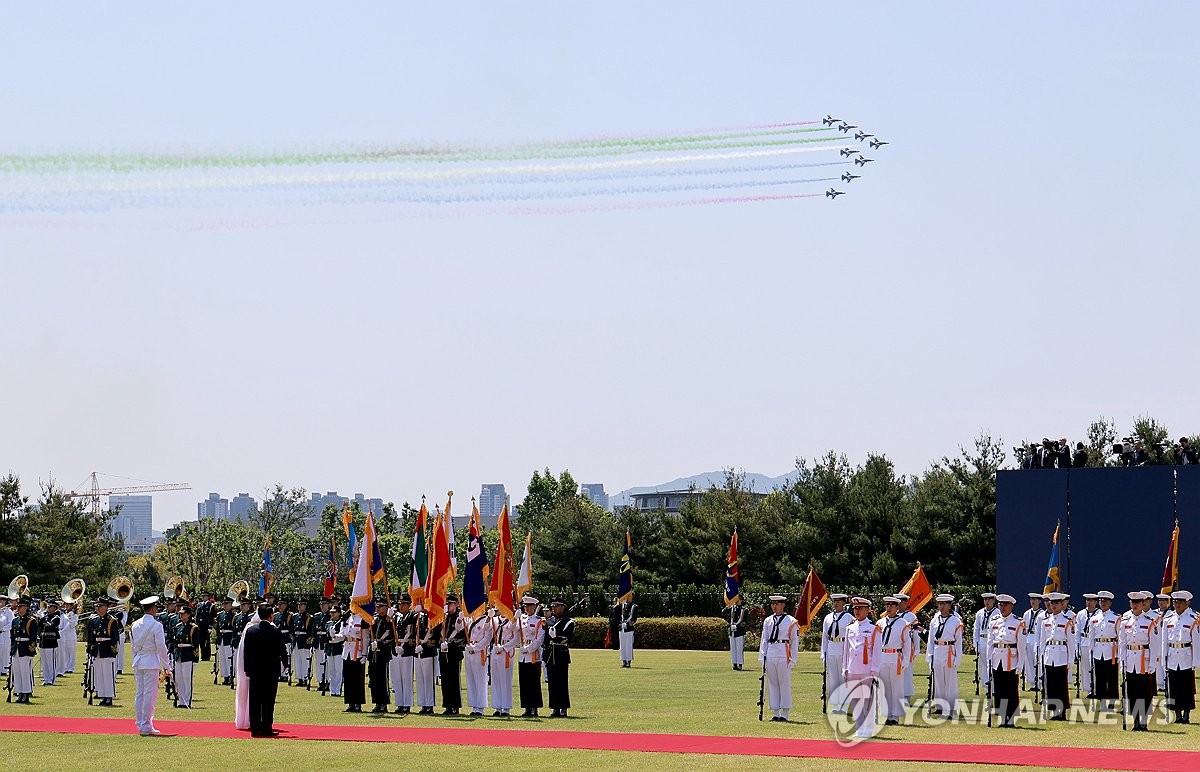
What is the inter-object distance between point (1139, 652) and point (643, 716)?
7.72m

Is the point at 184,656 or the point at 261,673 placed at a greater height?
the point at 261,673

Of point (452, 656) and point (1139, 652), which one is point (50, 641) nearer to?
point (452, 656)

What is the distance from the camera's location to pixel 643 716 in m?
23.9

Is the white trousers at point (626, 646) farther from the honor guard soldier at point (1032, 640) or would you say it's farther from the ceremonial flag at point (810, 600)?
the ceremonial flag at point (810, 600)

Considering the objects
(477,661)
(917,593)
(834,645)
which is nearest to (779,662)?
(834,645)

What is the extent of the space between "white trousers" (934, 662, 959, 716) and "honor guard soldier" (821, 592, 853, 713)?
152 centimetres

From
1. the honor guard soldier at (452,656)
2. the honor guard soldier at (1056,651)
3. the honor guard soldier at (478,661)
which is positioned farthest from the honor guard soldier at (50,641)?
the honor guard soldier at (1056,651)

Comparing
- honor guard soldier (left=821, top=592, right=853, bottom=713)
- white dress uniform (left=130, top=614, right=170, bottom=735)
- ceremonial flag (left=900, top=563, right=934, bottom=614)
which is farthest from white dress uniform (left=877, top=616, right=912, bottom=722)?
white dress uniform (left=130, top=614, right=170, bottom=735)

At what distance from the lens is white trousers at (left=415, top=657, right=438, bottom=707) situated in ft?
82.1

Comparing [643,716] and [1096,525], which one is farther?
[1096,525]

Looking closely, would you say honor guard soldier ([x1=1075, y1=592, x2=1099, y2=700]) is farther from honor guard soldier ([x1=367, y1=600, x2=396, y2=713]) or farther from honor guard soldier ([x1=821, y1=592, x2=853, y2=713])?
honor guard soldier ([x1=367, y1=600, x2=396, y2=713])

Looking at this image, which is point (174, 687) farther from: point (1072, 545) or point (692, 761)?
point (1072, 545)

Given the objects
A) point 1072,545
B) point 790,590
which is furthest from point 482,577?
point 790,590

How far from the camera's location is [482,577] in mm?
25562
